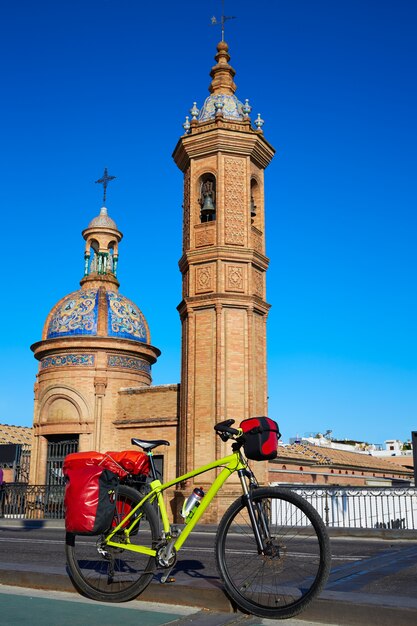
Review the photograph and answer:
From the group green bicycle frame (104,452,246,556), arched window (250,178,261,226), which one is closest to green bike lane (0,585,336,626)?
green bicycle frame (104,452,246,556)

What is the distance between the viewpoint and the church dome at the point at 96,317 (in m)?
28.7

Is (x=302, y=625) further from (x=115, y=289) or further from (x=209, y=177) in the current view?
(x=115, y=289)

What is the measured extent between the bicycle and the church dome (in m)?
23.3

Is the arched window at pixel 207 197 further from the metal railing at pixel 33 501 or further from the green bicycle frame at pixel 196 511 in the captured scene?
the green bicycle frame at pixel 196 511

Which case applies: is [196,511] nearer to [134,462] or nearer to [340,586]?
[134,462]

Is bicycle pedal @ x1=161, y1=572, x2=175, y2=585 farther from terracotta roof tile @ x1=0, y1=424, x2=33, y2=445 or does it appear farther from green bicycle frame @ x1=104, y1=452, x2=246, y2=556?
terracotta roof tile @ x1=0, y1=424, x2=33, y2=445

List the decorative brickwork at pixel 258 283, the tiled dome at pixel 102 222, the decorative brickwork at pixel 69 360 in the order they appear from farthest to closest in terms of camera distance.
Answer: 1. the tiled dome at pixel 102 222
2. the decorative brickwork at pixel 69 360
3. the decorative brickwork at pixel 258 283

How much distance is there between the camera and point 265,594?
453 centimetres

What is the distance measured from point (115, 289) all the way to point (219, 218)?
10464 millimetres

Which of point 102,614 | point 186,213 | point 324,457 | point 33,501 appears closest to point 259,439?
point 102,614

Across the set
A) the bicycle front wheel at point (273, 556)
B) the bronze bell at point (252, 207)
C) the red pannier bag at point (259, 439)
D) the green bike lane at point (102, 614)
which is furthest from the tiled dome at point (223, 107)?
the green bike lane at point (102, 614)

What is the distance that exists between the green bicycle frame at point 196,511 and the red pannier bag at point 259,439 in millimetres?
198

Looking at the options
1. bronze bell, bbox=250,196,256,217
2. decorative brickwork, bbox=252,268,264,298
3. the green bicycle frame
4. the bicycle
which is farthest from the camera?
bronze bell, bbox=250,196,256,217

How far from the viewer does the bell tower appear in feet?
72.7
